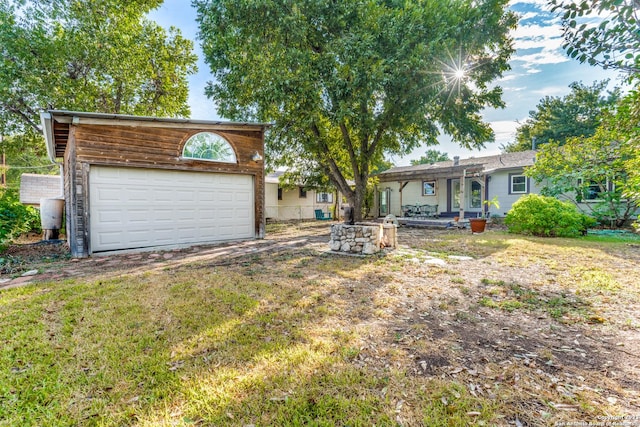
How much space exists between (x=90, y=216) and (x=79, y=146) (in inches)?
66.5

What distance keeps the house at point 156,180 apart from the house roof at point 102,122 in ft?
0.07

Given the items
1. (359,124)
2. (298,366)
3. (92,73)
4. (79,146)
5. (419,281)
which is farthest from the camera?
(92,73)

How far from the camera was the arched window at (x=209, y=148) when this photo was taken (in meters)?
8.48

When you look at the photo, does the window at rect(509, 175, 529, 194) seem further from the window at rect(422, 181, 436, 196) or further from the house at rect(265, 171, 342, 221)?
the house at rect(265, 171, 342, 221)

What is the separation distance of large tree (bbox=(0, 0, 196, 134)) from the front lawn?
41.5 ft

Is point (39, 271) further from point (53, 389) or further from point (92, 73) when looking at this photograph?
point (92, 73)

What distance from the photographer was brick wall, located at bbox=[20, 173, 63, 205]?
18.3 metres

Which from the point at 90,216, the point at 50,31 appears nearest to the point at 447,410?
the point at 90,216

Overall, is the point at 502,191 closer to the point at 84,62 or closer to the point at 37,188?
the point at 84,62

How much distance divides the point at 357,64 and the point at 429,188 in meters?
11.7

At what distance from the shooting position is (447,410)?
1.99 m

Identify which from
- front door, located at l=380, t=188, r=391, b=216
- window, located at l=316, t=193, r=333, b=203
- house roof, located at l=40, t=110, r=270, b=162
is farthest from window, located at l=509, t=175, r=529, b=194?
house roof, located at l=40, t=110, r=270, b=162

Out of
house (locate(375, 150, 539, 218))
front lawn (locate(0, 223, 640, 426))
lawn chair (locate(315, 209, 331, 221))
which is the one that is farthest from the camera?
lawn chair (locate(315, 209, 331, 221))

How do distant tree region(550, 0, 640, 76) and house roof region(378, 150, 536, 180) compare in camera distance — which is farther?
house roof region(378, 150, 536, 180)
